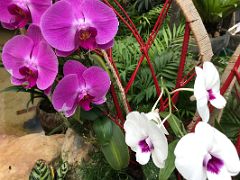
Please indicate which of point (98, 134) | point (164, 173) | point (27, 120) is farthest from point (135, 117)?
point (27, 120)

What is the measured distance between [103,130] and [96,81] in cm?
18

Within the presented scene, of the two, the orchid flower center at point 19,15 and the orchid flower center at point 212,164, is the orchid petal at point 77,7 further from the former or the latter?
the orchid flower center at point 212,164

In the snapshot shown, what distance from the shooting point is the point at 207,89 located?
0.77 m

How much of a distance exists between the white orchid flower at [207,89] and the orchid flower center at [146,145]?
0.13m

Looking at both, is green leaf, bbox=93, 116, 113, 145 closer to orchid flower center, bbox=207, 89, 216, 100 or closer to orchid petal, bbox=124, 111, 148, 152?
orchid petal, bbox=124, 111, 148, 152

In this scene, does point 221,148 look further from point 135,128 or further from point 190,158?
point 135,128

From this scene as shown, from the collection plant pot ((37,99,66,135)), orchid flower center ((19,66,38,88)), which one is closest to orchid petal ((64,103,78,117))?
orchid flower center ((19,66,38,88))

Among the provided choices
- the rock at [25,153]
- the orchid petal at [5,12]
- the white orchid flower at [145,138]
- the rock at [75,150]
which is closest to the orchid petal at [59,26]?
the orchid petal at [5,12]

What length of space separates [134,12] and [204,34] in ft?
5.81

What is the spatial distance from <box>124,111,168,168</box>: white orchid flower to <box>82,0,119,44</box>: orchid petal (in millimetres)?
190

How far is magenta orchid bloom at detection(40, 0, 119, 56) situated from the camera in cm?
75

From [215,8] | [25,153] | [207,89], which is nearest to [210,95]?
[207,89]

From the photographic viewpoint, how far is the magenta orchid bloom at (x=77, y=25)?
A: 2.45 ft

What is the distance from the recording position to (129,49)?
5.70 feet
